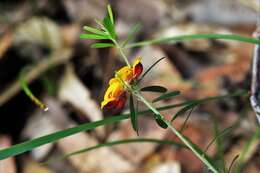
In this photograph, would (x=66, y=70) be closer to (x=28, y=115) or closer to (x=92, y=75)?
(x=92, y=75)

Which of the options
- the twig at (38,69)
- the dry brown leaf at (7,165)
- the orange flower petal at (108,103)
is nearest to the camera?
the orange flower petal at (108,103)

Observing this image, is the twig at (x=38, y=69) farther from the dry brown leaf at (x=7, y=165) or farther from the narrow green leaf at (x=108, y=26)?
the narrow green leaf at (x=108, y=26)

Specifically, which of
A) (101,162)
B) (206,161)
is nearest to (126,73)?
(206,161)

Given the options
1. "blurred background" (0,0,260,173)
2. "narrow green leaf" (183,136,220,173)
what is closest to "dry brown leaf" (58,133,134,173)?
"blurred background" (0,0,260,173)

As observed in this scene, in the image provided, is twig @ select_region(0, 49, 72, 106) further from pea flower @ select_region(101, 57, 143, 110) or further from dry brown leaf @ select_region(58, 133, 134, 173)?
pea flower @ select_region(101, 57, 143, 110)

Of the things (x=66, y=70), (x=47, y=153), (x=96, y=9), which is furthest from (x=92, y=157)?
(x=96, y=9)

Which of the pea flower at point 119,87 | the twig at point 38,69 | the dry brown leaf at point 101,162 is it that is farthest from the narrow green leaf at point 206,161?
the twig at point 38,69

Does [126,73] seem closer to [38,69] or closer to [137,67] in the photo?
[137,67]
